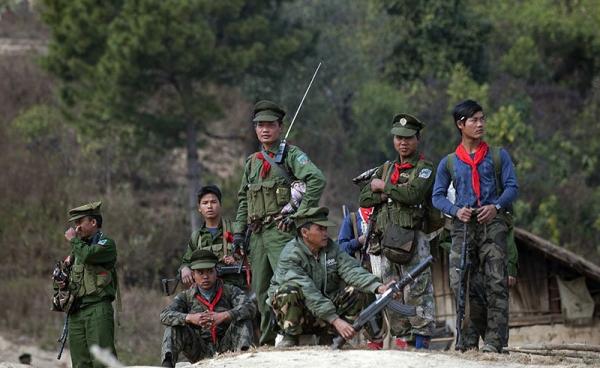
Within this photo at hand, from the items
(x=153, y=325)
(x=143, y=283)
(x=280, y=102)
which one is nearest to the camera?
(x=153, y=325)

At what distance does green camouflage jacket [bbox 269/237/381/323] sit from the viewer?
10.7 metres

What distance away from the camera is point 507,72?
3466 cm

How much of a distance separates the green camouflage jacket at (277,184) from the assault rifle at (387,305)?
1449mm

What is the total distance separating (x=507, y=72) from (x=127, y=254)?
1061 centimetres

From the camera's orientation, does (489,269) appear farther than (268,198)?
No

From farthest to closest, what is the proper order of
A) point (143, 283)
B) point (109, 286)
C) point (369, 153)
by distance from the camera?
point (369, 153), point (143, 283), point (109, 286)

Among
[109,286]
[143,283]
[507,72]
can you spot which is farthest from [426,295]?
[507,72]

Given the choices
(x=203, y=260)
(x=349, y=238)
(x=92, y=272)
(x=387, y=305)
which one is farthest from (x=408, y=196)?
(x=92, y=272)

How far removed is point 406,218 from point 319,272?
119cm

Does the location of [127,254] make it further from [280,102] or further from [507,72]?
[507,72]

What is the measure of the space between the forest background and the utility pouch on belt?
48.0 feet

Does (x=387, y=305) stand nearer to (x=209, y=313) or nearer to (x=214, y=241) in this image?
(x=209, y=313)

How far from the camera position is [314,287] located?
10.7 meters

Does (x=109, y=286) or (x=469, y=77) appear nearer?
(x=109, y=286)
